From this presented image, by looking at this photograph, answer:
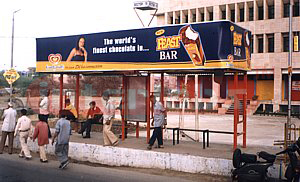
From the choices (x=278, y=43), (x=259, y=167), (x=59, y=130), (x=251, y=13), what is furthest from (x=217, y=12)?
(x=259, y=167)

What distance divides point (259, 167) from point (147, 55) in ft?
16.1

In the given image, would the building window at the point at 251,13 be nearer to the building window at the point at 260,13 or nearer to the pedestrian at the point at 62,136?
the building window at the point at 260,13

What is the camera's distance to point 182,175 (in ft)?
32.9

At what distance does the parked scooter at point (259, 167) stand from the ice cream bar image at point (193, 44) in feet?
9.74

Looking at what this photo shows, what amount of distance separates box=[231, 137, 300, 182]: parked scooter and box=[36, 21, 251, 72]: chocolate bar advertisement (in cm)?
259

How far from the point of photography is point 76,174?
10.1m

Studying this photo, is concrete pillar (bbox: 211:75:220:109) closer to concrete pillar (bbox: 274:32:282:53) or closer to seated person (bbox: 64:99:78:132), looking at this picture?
concrete pillar (bbox: 274:32:282:53)

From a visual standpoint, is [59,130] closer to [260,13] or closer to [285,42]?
[285,42]

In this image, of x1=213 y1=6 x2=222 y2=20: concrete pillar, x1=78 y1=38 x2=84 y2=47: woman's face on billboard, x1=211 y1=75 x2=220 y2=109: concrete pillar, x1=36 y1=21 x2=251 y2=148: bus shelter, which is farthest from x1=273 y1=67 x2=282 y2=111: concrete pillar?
x1=78 y1=38 x2=84 y2=47: woman's face on billboard

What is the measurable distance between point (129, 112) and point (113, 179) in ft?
12.4

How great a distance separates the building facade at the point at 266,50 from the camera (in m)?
39.3

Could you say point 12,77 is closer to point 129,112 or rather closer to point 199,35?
point 129,112

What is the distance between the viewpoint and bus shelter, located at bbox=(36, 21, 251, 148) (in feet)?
33.5

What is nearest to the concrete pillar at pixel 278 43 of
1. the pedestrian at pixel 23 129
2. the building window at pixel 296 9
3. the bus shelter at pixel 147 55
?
the building window at pixel 296 9
